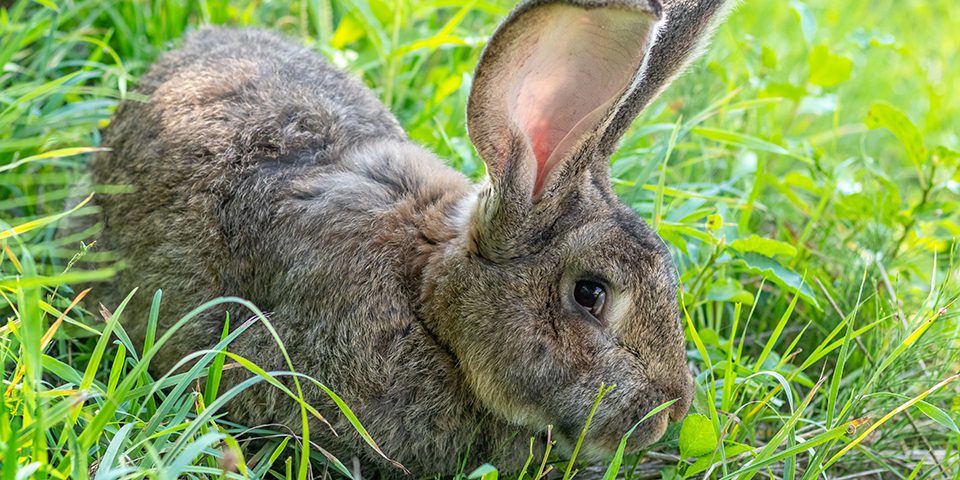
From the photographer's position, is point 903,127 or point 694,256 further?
point 903,127

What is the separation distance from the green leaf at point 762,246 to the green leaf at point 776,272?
0.05 meters

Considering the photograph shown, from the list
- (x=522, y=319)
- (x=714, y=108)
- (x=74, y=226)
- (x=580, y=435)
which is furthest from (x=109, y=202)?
(x=714, y=108)

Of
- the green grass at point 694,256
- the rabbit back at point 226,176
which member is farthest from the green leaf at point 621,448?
the rabbit back at point 226,176

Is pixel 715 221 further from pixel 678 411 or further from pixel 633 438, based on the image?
pixel 633 438

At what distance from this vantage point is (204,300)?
344cm

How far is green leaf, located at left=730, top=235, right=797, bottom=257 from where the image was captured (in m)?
3.63

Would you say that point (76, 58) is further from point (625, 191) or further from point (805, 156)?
point (805, 156)

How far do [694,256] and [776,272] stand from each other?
398 mm

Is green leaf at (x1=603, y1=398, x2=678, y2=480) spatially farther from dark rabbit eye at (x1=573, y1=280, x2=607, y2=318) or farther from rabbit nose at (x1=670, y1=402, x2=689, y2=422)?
dark rabbit eye at (x1=573, y1=280, x2=607, y2=318)

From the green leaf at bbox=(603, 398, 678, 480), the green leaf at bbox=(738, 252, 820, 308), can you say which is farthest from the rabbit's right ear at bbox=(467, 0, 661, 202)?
the green leaf at bbox=(738, 252, 820, 308)

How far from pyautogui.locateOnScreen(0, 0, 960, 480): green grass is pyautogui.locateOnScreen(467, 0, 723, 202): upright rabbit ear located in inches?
26.9

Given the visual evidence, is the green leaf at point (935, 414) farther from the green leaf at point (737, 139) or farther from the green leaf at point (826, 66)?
the green leaf at point (826, 66)

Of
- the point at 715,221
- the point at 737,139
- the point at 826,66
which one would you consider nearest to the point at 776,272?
the point at 715,221

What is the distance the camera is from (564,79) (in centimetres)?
312
